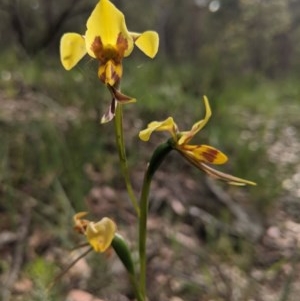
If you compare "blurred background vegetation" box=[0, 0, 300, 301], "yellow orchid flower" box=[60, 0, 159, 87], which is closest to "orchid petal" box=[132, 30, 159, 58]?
"yellow orchid flower" box=[60, 0, 159, 87]

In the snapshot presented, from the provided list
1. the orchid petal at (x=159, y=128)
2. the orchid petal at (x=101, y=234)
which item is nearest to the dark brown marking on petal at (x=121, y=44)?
the orchid petal at (x=159, y=128)

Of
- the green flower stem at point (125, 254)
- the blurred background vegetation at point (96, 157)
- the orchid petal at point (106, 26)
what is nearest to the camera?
the orchid petal at point (106, 26)

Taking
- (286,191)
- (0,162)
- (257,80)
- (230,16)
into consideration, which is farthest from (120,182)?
(230,16)

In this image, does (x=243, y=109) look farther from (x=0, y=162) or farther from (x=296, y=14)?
(x=296, y=14)

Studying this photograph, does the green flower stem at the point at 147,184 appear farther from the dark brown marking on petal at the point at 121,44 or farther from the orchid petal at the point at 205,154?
the dark brown marking on petal at the point at 121,44

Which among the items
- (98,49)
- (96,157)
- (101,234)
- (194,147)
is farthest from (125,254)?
(96,157)

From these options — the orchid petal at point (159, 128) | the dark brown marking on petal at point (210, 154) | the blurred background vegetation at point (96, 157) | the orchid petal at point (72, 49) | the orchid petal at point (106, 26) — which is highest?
the orchid petal at point (106, 26)

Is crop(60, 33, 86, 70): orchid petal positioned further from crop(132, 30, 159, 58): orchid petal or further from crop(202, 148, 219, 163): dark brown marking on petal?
crop(202, 148, 219, 163): dark brown marking on petal
